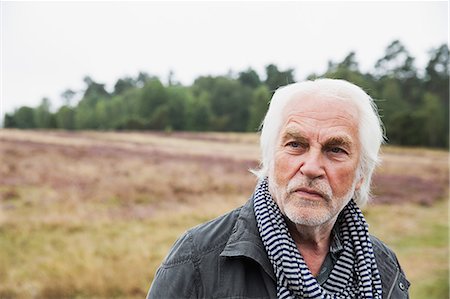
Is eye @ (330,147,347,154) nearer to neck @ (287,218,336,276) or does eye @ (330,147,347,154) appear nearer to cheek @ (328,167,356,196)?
cheek @ (328,167,356,196)

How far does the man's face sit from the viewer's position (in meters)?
1.73

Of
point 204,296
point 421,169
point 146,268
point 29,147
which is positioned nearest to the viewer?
point 204,296

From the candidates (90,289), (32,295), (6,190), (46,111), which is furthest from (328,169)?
(46,111)

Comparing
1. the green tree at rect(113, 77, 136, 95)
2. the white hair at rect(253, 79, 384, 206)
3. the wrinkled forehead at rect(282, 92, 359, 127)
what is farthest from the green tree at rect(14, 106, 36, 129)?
the wrinkled forehead at rect(282, 92, 359, 127)

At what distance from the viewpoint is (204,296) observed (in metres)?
1.57

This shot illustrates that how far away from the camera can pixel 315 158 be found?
172 centimetres

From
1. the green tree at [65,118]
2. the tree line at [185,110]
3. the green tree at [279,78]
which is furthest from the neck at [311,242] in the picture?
the green tree at [65,118]

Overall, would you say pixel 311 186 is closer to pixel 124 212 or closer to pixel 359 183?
pixel 359 183

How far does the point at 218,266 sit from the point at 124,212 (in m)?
8.22

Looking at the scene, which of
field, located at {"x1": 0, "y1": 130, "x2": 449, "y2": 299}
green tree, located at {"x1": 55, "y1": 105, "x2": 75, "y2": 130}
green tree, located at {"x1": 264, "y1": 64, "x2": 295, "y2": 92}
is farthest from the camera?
green tree, located at {"x1": 55, "y1": 105, "x2": 75, "y2": 130}

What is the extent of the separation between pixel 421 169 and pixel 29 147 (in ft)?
58.2

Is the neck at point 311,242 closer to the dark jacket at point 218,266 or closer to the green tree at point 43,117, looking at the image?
the dark jacket at point 218,266

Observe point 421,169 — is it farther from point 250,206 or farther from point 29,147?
point 250,206

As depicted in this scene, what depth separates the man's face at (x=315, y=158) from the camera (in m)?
1.73
